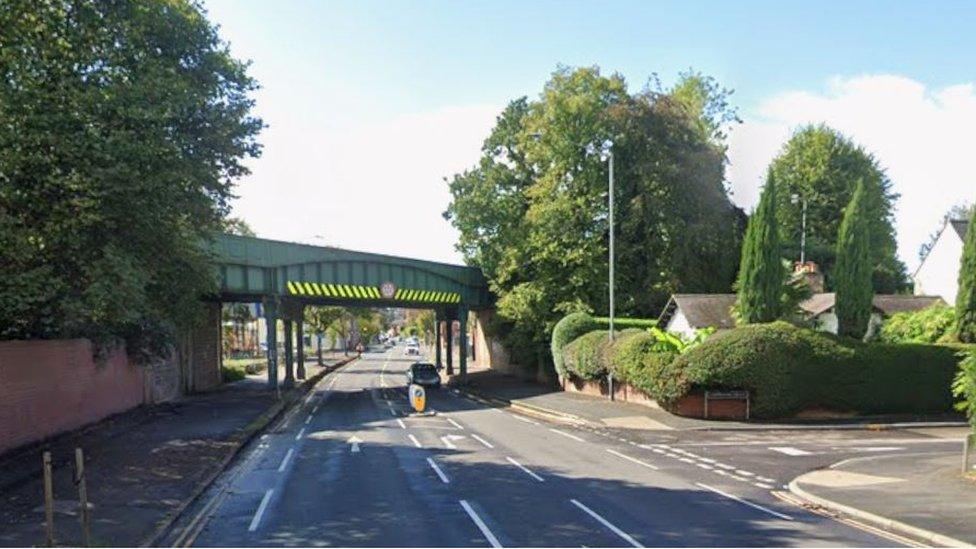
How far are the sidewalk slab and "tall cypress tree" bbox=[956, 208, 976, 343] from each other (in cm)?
1474

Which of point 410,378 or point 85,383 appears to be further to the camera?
point 410,378

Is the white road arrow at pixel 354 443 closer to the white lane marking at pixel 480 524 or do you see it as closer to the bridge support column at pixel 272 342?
the white lane marking at pixel 480 524

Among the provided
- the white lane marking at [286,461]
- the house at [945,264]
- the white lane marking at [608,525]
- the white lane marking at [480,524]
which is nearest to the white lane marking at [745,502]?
the white lane marking at [608,525]

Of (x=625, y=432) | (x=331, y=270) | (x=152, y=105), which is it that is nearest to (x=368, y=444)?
(x=625, y=432)

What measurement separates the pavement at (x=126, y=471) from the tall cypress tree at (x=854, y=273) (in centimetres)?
2388

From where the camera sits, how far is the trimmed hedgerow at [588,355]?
37.8m

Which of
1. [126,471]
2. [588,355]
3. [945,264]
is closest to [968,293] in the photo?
[588,355]

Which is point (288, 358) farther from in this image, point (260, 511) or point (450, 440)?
point (260, 511)

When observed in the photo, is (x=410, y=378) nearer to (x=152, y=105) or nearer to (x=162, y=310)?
(x=162, y=310)

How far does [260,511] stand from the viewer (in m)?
12.9

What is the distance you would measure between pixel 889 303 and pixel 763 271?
1920 centimetres

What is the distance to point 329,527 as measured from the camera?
11.6 m

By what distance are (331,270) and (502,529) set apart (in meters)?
34.2

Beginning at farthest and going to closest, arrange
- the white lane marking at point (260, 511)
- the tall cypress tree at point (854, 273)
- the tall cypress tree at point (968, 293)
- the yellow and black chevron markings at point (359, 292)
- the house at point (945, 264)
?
the house at point (945, 264) < the yellow and black chevron markings at point (359, 292) < the tall cypress tree at point (854, 273) < the tall cypress tree at point (968, 293) < the white lane marking at point (260, 511)
